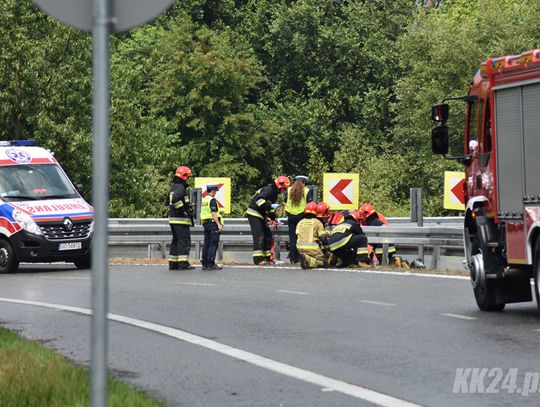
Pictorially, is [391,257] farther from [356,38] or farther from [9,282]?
[356,38]

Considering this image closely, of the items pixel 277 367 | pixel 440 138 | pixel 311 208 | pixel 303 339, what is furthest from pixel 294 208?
pixel 277 367

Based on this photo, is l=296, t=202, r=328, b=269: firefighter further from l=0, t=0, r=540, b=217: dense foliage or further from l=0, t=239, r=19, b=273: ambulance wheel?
l=0, t=0, r=540, b=217: dense foliage

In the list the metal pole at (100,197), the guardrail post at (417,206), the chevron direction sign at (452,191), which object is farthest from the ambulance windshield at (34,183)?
the metal pole at (100,197)

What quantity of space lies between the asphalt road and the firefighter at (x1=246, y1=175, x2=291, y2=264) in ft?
17.6

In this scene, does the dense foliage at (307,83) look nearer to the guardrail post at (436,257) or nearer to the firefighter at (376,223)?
the firefighter at (376,223)

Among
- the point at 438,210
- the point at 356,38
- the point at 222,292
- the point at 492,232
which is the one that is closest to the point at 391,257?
the point at 222,292

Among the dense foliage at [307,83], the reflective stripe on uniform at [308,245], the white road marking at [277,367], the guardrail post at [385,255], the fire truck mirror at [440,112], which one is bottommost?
the white road marking at [277,367]

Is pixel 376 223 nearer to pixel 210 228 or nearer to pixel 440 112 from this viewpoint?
pixel 210 228

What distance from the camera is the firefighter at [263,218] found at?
90.5 ft

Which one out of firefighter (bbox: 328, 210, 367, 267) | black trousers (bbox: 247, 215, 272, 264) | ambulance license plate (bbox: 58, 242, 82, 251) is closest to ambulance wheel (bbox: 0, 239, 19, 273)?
ambulance license plate (bbox: 58, 242, 82, 251)

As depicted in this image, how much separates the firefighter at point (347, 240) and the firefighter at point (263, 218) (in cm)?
209

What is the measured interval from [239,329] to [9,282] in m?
10.2

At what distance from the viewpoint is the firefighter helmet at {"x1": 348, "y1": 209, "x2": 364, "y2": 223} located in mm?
26031

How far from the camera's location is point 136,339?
13.5m
